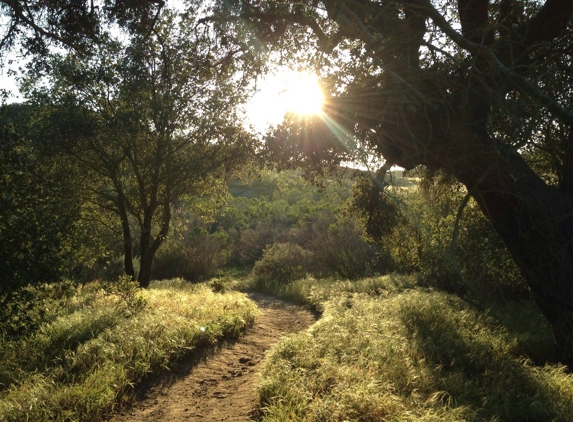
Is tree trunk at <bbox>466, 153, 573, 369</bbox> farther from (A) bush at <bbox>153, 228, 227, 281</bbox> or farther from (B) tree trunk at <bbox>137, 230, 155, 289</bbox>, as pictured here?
(A) bush at <bbox>153, 228, 227, 281</bbox>

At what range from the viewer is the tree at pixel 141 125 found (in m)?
11.3

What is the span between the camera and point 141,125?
1193cm

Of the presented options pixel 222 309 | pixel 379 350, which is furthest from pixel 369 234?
pixel 379 350

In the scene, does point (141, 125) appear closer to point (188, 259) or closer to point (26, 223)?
point (26, 223)

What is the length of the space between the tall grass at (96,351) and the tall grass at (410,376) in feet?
5.54

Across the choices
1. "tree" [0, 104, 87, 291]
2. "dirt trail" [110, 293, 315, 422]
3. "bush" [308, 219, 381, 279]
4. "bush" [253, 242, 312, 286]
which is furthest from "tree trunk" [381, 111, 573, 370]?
"bush" [253, 242, 312, 286]

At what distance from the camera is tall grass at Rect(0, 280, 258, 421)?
173 inches

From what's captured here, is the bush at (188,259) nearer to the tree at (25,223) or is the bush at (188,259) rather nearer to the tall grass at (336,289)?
the tall grass at (336,289)

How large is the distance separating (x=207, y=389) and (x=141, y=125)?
8467 mm

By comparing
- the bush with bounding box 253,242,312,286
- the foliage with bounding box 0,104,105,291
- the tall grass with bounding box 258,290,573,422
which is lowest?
the tall grass with bounding box 258,290,573,422

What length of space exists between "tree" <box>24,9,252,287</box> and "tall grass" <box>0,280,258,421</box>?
16.3 feet

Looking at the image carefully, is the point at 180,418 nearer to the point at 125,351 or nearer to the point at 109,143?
the point at 125,351

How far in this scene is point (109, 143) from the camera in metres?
12.2

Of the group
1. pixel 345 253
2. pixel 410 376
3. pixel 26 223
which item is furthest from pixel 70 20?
pixel 345 253
